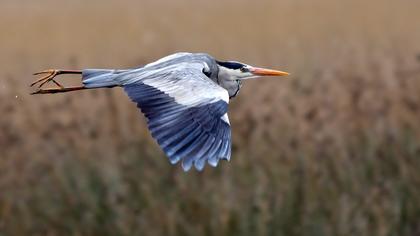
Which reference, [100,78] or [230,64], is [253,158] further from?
[100,78]

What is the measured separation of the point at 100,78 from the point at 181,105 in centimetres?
49

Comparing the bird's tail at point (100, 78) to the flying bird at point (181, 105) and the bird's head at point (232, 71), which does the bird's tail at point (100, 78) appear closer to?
the flying bird at point (181, 105)

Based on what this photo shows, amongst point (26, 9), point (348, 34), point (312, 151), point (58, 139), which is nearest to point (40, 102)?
point (58, 139)

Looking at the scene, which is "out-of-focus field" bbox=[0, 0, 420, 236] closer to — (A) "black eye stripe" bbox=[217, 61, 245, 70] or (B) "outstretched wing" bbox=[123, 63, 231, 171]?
(A) "black eye stripe" bbox=[217, 61, 245, 70]

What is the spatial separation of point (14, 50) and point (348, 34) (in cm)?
256

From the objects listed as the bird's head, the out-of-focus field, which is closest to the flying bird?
the bird's head

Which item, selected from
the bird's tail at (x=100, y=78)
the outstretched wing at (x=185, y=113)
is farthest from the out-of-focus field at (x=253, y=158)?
the outstretched wing at (x=185, y=113)

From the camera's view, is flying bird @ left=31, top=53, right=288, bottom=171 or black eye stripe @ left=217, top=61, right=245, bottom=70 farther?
black eye stripe @ left=217, top=61, right=245, bottom=70

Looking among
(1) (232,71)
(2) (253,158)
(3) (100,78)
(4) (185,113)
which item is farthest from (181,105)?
(2) (253,158)

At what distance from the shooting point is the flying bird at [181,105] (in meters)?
3.17

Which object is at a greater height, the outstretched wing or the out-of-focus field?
the outstretched wing

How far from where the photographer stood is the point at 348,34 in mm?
7777

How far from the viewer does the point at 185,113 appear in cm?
333

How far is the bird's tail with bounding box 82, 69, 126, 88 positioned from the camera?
3.65 metres
